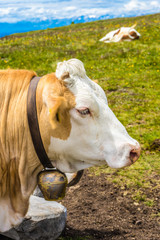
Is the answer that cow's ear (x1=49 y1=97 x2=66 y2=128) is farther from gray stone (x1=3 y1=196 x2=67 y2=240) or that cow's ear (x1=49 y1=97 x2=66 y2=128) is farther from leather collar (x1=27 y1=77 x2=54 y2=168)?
gray stone (x1=3 y1=196 x2=67 y2=240)

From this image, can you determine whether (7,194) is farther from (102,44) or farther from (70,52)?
(102,44)

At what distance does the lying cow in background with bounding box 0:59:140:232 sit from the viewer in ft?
7.23

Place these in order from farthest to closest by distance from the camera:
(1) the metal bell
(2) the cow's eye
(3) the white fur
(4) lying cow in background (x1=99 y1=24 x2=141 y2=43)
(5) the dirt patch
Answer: (4) lying cow in background (x1=99 y1=24 x2=141 y2=43)
(5) the dirt patch
(3) the white fur
(1) the metal bell
(2) the cow's eye

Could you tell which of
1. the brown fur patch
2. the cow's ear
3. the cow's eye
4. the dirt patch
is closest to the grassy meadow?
the dirt patch

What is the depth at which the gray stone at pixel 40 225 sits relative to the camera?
3.53 metres

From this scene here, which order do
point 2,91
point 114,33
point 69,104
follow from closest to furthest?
point 69,104 < point 2,91 < point 114,33

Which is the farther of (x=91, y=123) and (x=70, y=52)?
(x=70, y=52)

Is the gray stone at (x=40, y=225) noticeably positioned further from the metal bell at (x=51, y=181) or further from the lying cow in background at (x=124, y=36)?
the lying cow in background at (x=124, y=36)

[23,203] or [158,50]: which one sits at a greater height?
[23,203]

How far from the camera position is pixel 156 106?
8.24m

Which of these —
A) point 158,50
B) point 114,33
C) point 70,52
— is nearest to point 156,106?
point 158,50

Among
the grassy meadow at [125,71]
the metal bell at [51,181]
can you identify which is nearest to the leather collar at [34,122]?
the metal bell at [51,181]

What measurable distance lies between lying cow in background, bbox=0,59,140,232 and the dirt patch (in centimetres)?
173

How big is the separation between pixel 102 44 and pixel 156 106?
273 inches
